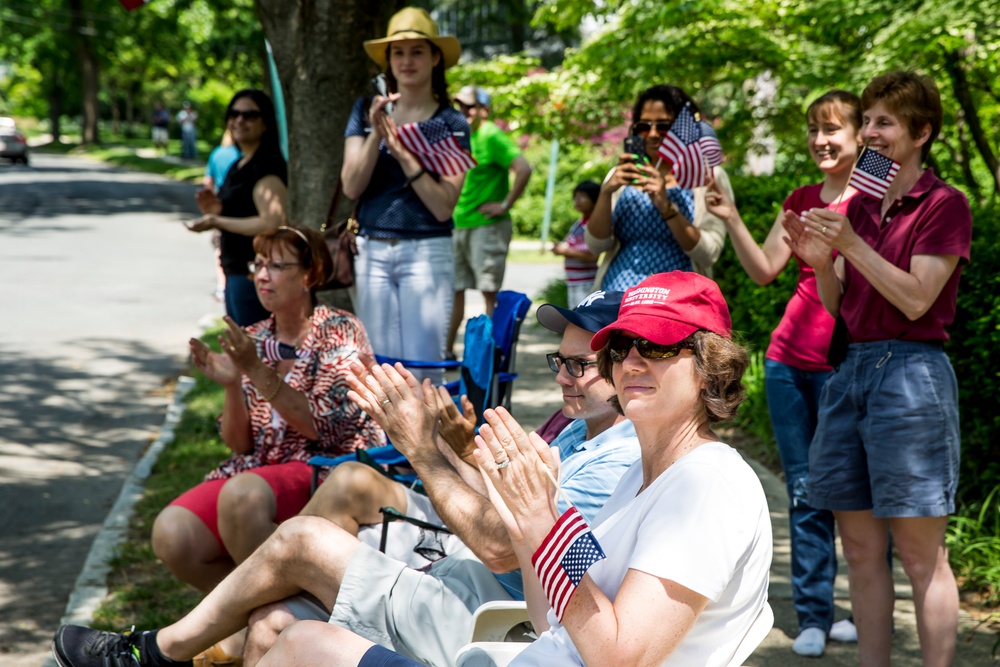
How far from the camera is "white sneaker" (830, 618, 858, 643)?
160 inches

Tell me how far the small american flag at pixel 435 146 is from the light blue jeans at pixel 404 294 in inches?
13.6

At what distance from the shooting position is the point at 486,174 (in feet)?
28.0

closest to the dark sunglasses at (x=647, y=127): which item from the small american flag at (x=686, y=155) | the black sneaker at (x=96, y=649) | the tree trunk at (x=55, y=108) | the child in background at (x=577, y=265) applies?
the small american flag at (x=686, y=155)

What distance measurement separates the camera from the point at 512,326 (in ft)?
14.6

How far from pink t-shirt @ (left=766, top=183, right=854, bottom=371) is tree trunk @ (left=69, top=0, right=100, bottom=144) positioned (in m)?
51.6

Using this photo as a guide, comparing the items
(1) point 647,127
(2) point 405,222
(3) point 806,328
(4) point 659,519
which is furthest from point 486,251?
(4) point 659,519

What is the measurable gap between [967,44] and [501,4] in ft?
64.1

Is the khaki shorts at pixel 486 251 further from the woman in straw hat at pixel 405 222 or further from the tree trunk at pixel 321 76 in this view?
the woman in straw hat at pixel 405 222

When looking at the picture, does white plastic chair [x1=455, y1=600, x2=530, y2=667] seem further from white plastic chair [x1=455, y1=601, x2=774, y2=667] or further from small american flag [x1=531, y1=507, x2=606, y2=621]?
small american flag [x1=531, y1=507, x2=606, y2=621]

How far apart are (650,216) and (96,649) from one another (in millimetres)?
2828

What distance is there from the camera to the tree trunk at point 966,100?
6535 millimetres

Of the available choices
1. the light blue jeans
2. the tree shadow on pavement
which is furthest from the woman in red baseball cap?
the tree shadow on pavement

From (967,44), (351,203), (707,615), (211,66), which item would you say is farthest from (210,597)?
(211,66)

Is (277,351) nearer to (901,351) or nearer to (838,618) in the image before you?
(901,351)
